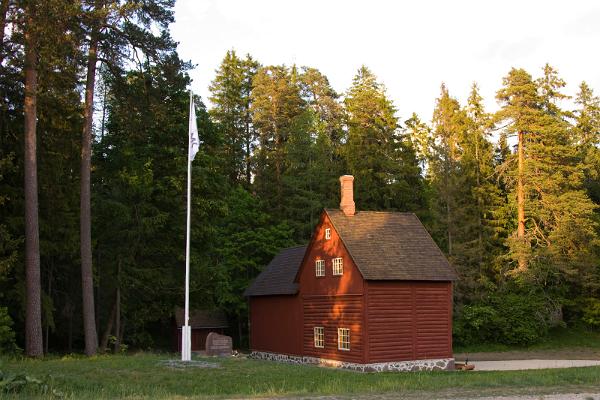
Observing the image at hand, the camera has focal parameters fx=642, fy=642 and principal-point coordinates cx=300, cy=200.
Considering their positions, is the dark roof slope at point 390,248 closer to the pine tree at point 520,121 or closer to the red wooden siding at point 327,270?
the red wooden siding at point 327,270

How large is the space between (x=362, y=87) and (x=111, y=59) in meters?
28.6

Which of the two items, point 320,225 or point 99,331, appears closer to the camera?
point 320,225

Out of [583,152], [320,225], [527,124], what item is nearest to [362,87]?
[527,124]

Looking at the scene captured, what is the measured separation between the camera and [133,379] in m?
16.0

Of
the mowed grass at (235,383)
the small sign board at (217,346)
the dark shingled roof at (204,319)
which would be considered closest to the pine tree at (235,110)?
the dark shingled roof at (204,319)

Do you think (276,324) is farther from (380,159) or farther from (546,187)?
→ (546,187)

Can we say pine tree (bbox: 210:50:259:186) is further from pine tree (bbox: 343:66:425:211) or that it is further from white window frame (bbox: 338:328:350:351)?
white window frame (bbox: 338:328:350:351)

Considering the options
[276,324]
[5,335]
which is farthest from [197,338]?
[5,335]

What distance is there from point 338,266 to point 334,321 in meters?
2.40

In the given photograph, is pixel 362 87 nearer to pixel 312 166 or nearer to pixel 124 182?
pixel 312 166

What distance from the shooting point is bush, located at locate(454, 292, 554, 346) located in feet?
129

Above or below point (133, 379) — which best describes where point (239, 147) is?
above

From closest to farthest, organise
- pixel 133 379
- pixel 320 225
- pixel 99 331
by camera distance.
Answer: pixel 133 379, pixel 320 225, pixel 99 331

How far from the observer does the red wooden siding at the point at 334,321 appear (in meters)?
26.3
